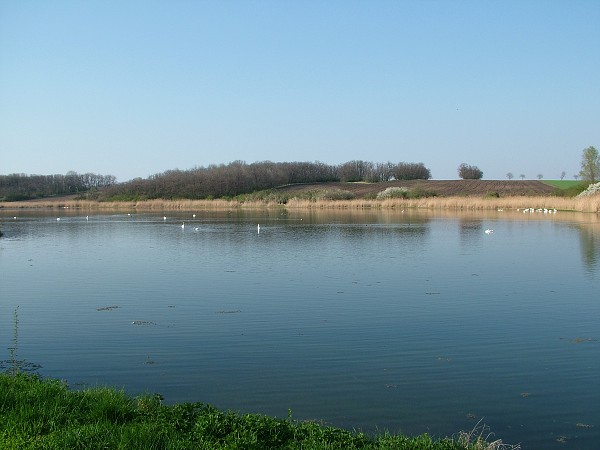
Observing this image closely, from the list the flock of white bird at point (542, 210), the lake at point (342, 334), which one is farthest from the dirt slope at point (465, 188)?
the lake at point (342, 334)

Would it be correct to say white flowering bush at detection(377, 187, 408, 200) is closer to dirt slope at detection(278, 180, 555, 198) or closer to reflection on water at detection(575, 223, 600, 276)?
dirt slope at detection(278, 180, 555, 198)

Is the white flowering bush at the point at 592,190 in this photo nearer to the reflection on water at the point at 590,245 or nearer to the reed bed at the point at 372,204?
the reed bed at the point at 372,204

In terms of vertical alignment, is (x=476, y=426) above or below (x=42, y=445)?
below

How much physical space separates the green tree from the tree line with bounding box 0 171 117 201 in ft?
239

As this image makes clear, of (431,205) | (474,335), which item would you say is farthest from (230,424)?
(431,205)

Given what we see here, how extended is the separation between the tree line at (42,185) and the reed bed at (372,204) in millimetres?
10031

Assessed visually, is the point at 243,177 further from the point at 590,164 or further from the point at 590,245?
the point at 590,245

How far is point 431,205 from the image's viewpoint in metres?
54.7

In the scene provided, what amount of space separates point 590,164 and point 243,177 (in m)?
46.5

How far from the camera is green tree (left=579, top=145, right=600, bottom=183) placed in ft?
199

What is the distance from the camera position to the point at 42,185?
10612 cm

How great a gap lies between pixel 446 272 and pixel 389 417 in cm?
1042

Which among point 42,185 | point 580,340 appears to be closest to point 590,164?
point 580,340

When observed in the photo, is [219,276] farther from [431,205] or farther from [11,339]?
[431,205]
